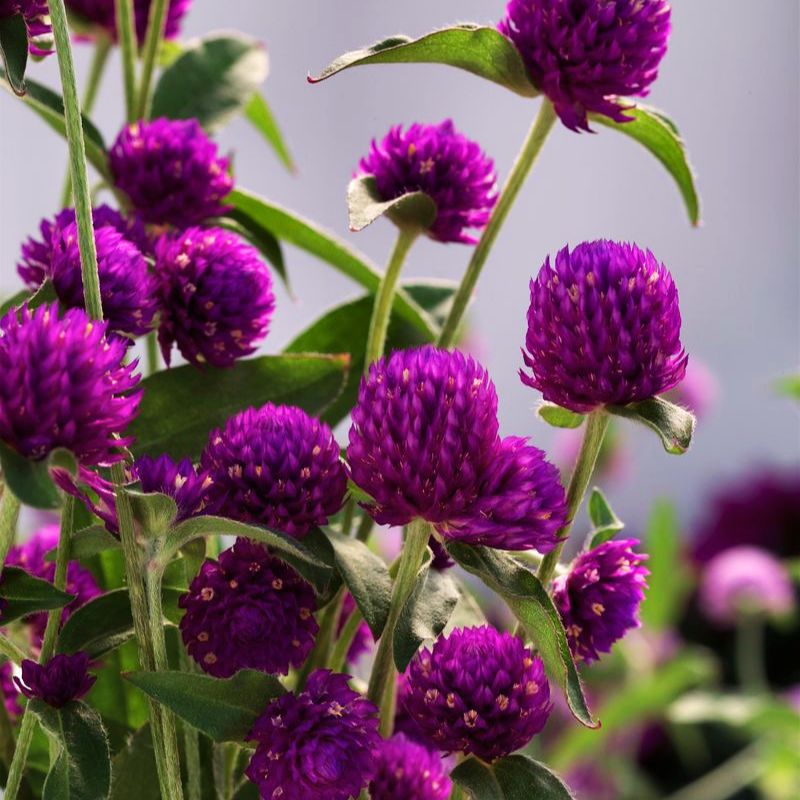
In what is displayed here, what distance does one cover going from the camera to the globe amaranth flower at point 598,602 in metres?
0.45

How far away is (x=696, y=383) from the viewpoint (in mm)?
2072

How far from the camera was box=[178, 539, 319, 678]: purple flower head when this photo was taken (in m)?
0.42

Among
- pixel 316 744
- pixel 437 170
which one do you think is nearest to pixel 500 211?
pixel 437 170

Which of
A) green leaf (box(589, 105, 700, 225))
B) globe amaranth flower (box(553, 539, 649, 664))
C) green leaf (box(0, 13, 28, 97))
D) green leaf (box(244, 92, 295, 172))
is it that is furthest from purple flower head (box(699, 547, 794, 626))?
green leaf (box(0, 13, 28, 97))

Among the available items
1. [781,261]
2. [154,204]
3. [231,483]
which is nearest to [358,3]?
[781,261]

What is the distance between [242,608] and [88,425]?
90 millimetres

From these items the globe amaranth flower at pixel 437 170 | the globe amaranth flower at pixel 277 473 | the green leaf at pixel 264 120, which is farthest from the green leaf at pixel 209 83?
the globe amaranth flower at pixel 277 473

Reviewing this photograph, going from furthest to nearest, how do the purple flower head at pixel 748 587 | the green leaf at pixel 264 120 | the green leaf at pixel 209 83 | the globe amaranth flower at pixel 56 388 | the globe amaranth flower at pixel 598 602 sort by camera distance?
1. the purple flower head at pixel 748 587
2. the green leaf at pixel 264 120
3. the green leaf at pixel 209 83
4. the globe amaranth flower at pixel 598 602
5. the globe amaranth flower at pixel 56 388

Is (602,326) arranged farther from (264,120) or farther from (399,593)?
(264,120)

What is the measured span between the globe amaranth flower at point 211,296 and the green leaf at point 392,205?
47 mm

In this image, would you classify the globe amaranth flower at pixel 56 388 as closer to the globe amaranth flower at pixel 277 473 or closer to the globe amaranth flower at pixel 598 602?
the globe amaranth flower at pixel 277 473

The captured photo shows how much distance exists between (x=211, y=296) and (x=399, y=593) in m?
0.14

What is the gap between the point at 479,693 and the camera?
414mm

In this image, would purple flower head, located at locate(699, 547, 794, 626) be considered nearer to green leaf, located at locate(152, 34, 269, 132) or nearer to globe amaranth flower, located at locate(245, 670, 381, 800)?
green leaf, located at locate(152, 34, 269, 132)
